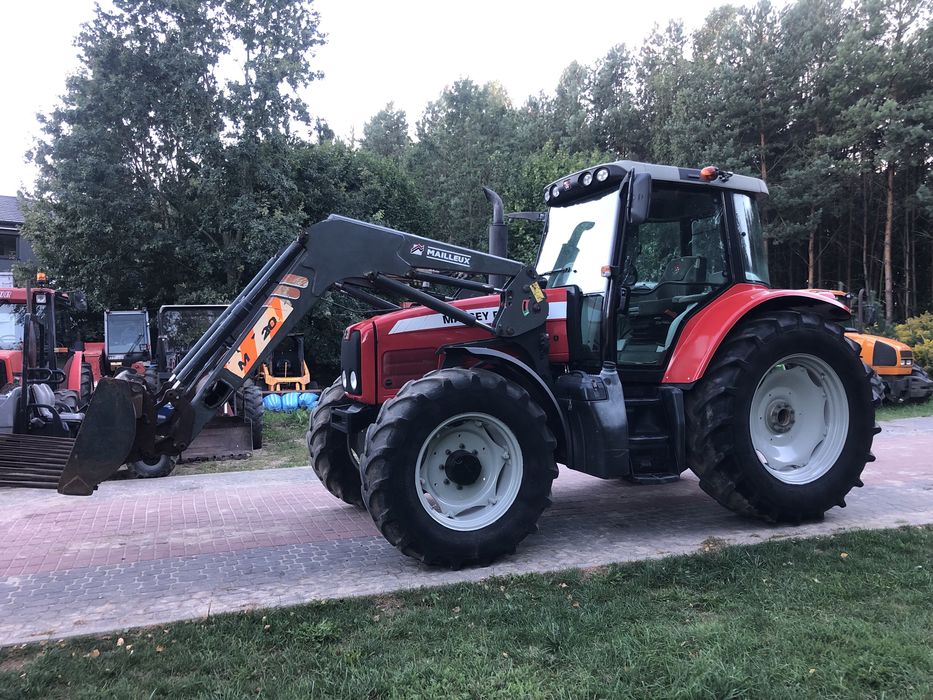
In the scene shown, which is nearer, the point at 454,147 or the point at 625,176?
the point at 625,176

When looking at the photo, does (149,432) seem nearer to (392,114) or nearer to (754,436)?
(754,436)

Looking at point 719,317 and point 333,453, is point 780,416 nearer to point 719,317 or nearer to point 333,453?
point 719,317

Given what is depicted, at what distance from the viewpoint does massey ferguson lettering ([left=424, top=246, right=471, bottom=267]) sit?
496 cm

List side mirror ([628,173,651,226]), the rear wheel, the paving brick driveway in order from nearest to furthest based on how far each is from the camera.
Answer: the paving brick driveway
side mirror ([628,173,651,226])
the rear wheel

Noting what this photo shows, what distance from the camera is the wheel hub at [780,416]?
227 inches

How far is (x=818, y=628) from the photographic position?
Result: 11.6 feet

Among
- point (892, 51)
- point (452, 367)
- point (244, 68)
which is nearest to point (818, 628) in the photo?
point (452, 367)

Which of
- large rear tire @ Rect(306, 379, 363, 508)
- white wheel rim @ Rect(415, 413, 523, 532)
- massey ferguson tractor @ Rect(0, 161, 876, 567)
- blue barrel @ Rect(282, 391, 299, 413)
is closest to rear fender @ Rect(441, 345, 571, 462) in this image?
massey ferguson tractor @ Rect(0, 161, 876, 567)

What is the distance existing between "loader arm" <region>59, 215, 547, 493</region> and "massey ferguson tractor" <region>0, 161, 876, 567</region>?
14 mm

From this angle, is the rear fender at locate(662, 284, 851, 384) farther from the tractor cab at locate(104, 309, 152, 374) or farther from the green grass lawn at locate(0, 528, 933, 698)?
the tractor cab at locate(104, 309, 152, 374)

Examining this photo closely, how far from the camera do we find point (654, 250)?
578 cm

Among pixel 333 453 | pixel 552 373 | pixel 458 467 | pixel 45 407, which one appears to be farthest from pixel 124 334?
pixel 458 467

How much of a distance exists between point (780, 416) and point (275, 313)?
4.23m

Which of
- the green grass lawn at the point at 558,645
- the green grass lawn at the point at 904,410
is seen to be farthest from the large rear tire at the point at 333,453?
the green grass lawn at the point at 904,410
